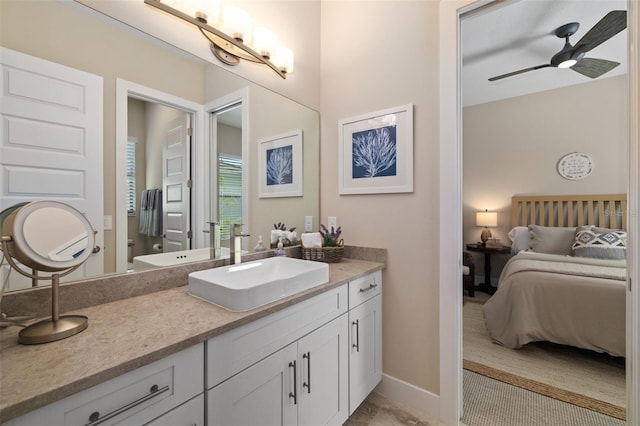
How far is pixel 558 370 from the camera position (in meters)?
2.02

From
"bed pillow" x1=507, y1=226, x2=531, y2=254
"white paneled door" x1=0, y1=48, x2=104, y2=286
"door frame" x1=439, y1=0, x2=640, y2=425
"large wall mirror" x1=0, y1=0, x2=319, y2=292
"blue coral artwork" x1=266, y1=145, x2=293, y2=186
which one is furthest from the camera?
"bed pillow" x1=507, y1=226, x2=531, y2=254

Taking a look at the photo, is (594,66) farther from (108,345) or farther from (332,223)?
(108,345)

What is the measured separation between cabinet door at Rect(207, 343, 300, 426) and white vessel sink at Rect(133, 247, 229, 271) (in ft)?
2.08

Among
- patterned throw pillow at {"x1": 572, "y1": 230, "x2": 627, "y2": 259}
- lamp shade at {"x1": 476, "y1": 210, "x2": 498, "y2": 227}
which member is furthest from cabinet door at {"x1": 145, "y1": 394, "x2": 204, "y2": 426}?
lamp shade at {"x1": 476, "y1": 210, "x2": 498, "y2": 227}

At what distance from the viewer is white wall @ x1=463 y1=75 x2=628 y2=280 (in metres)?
3.38

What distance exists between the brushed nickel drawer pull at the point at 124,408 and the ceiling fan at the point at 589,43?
9.77ft

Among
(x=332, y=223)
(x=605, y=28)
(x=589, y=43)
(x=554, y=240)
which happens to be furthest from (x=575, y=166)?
(x=332, y=223)

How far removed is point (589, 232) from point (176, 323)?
4153 mm

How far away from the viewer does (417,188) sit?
5.41 ft

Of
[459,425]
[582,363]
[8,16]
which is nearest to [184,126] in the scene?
[8,16]

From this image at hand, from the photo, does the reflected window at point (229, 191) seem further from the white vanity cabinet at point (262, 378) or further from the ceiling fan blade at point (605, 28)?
the ceiling fan blade at point (605, 28)

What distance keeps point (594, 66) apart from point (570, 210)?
1847 millimetres

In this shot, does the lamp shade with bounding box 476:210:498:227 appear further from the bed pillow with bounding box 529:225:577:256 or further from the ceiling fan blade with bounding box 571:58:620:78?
the ceiling fan blade with bounding box 571:58:620:78

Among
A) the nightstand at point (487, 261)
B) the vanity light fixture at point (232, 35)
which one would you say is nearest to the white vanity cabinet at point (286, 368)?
the vanity light fixture at point (232, 35)
